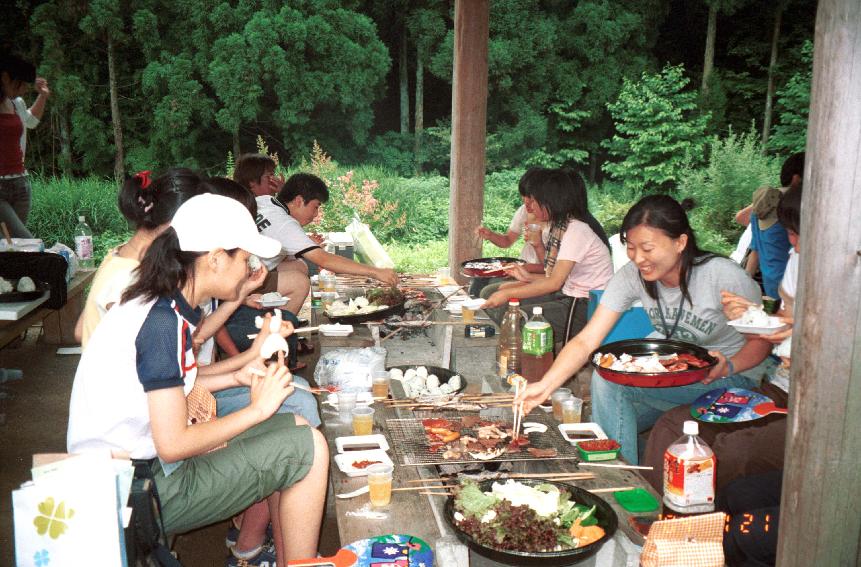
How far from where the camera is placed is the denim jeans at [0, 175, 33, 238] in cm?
625

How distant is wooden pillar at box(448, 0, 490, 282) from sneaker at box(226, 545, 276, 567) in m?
3.63

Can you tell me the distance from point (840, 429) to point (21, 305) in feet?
14.5

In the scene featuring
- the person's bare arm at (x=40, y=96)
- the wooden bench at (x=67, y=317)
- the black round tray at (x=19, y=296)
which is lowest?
the wooden bench at (x=67, y=317)

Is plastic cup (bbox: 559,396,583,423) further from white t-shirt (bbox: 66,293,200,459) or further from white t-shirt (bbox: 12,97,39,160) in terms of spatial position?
white t-shirt (bbox: 12,97,39,160)

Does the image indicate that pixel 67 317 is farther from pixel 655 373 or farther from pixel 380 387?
pixel 655 373

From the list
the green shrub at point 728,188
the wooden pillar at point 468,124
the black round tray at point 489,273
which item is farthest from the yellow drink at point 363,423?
the green shrub at point 728,188

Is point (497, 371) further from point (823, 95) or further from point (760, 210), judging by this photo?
point (760, 210)

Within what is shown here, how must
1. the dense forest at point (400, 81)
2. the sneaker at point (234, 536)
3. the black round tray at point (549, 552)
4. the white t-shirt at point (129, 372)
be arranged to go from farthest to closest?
the dense forest at point (400, 81)
the sneaker at point (234, 536)
the white t-shirt at point (129, 372)
the black round tray at point (549, 552)

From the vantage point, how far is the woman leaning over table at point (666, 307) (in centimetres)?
328

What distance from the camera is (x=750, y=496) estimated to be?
2496mm

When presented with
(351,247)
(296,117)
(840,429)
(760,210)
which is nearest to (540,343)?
(840,429)

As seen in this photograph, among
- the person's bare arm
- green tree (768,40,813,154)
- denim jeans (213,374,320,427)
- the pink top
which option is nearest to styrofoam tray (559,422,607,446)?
denim jeans (213,374,320,427)

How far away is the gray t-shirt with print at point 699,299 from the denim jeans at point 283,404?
1446mm

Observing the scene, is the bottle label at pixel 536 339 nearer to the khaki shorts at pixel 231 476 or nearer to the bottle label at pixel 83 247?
the khaki shorts at pixel 231 476
